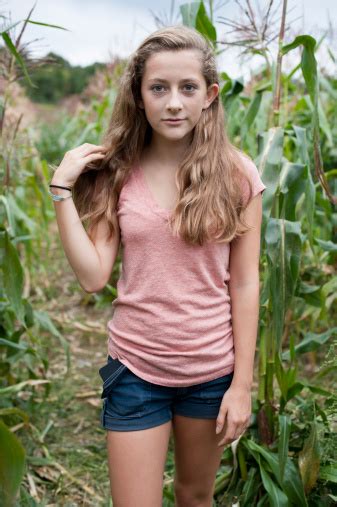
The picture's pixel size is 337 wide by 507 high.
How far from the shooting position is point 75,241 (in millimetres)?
1552

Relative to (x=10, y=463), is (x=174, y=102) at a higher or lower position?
higher

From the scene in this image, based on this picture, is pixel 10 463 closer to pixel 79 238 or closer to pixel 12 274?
pixel 79 238

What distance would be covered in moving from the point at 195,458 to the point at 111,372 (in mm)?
340

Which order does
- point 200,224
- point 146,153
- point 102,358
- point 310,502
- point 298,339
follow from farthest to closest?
point 102,358 → point 298,339 → point 310,502 → point 146,153 → point 200,224

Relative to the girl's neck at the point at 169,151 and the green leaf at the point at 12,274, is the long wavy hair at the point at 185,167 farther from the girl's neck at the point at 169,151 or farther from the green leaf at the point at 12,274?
the green leaf at the point at 12,274

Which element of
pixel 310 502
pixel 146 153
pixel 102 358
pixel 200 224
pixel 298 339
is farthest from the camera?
pixel 102 358

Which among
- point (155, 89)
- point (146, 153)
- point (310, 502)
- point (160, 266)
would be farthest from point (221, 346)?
point (310, 502)

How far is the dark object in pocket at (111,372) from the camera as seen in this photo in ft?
5.16

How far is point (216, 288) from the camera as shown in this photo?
1604mm

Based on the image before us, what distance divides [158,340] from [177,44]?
710 mm

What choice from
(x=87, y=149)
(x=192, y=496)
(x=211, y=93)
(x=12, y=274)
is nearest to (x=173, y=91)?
(x=211, y=93)

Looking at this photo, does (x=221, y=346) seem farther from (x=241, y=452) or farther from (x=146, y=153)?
(x=241, y=452)

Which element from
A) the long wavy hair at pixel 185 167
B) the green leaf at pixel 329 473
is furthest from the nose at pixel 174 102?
the green leaf at pixel 329 473

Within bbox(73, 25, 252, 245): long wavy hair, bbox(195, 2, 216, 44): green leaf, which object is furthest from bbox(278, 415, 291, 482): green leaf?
bbox(195, 2, 216, 44): green leaf
